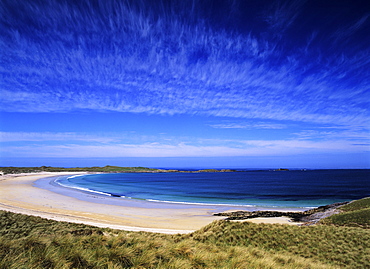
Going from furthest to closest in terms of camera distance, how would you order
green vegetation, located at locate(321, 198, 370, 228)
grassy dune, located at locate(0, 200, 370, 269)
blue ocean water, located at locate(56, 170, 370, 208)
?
1. blue ocean water, located at locate(56, 170, 370, 208)
2. green vegetation, located at locate(321, 198, 370, 228)
3. grassy dune, located at locate(0, 200, 370, 269)

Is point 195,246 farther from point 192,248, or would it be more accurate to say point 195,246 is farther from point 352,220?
point 352,220

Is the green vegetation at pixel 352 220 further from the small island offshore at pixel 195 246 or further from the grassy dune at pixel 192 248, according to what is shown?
the grassy dune at pixel 192 248

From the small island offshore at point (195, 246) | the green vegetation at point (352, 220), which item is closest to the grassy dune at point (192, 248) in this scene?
the small island offshore at point (195, 246)

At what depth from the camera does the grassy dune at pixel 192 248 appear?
5.14 meters

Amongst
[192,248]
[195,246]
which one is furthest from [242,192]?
[192,248]

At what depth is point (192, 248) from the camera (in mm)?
7012

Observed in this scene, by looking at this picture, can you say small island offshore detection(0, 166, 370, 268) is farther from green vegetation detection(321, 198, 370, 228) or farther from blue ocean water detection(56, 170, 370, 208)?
blue ocean water detection(56, 170, 370, 208)

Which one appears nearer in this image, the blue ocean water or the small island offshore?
the small island offshore

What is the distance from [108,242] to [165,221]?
16.2 m

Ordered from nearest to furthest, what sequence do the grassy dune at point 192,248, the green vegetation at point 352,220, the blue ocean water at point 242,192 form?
the grassy dune at point 192,248
the green vegetation at point 352,220
the blue ocean water at point 242,192

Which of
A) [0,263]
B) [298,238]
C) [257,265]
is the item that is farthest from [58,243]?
[298,238]

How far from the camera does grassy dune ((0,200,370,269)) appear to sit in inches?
202

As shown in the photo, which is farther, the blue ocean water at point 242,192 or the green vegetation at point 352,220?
the blue ocean water at point 242,192

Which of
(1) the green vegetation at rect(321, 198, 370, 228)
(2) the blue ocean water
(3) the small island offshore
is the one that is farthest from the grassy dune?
(2) the blue ocean water
